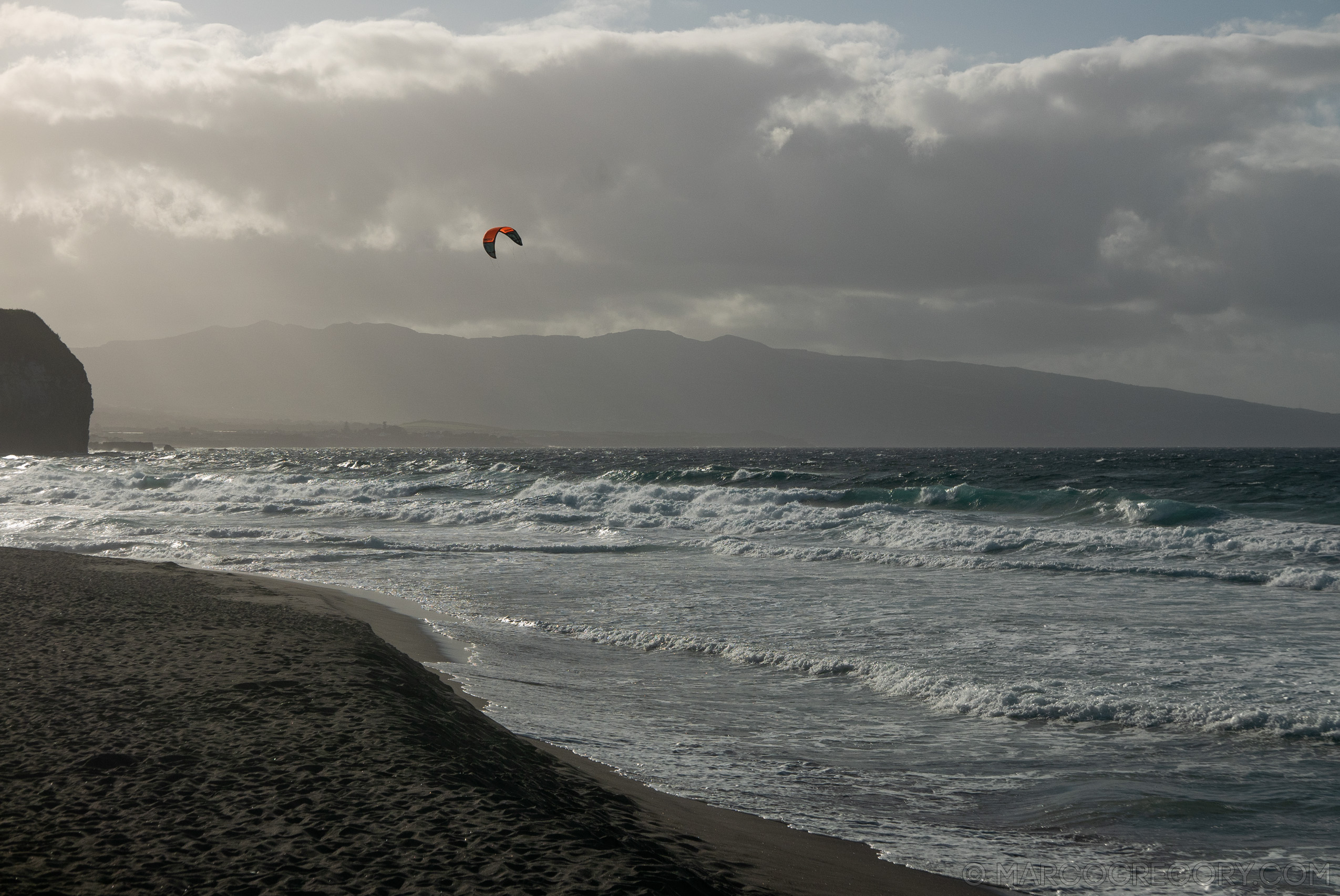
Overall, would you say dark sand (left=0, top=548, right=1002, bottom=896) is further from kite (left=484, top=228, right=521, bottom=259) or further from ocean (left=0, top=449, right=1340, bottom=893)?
kite (left=484, top=228, right=521, bottom=259)

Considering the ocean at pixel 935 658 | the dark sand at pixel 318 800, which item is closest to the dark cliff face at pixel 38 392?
the ocean at pixel 935 658

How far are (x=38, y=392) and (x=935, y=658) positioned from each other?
120 meters

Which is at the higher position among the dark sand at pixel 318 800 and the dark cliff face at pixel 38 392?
the dark cliff face at pixel 38 392

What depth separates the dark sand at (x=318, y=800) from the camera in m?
3.37

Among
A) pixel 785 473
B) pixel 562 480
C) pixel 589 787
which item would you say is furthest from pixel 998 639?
pixel 785 473

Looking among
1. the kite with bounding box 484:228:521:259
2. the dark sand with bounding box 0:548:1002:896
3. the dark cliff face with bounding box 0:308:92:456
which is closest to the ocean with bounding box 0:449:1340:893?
the dark sand with bounding box 0:548:1002:896

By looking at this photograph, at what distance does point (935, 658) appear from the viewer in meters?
9.42

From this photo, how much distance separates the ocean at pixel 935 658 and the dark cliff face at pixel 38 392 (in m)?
91.2

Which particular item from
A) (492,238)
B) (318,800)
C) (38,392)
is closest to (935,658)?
(318,800)

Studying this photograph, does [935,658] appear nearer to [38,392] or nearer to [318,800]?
[318,800]

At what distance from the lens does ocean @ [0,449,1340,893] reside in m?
5.25

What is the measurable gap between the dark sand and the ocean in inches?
32.0

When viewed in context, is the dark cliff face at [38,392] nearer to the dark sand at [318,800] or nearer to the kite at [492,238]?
the kite at [492,238]

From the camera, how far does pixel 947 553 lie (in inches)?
786
